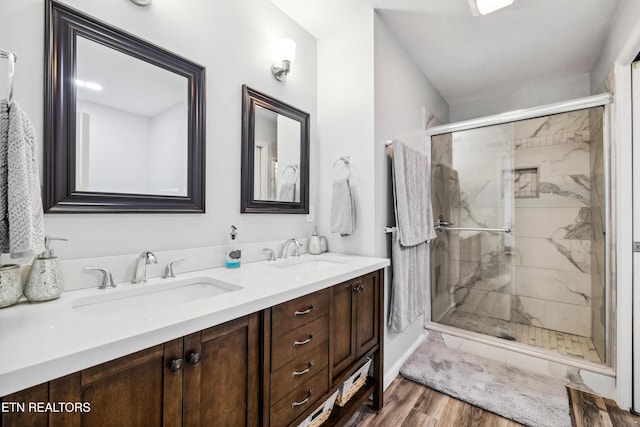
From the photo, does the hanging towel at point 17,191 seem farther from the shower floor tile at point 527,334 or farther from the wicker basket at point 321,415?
the shower floor tile at point 527,334

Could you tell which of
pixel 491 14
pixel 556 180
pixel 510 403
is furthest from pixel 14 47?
pixel 556 180

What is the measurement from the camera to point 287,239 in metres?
1.81

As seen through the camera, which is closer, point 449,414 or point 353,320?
point 353,320

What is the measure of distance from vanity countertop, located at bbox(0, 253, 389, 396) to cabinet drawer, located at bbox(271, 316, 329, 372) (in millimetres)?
142

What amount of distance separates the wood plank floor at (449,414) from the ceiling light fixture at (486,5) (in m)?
2.37

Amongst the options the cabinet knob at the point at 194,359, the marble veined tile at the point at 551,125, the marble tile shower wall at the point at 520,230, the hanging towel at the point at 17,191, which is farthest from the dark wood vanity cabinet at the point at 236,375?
the marble veined tile at the point at 551,125

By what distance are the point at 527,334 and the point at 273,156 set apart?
259 centimetres

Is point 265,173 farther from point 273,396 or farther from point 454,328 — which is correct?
point 454,328

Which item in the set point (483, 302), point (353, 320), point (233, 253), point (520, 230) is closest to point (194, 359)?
point (233, 253)

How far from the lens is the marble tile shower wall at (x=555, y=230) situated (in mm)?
2348

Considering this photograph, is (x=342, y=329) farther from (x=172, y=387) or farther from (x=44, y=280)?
(x=44, y=280)

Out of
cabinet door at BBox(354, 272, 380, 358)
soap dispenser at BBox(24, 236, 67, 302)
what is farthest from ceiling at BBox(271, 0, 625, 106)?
soap dispenser at BBox(24, 236, 67, 302)

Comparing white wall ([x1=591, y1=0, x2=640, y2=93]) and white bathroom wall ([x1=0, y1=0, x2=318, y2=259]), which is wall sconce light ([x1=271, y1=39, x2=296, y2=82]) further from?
white wall ([x1=591, y1=0, x2=640, y2=93])

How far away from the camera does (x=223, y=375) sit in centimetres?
81
